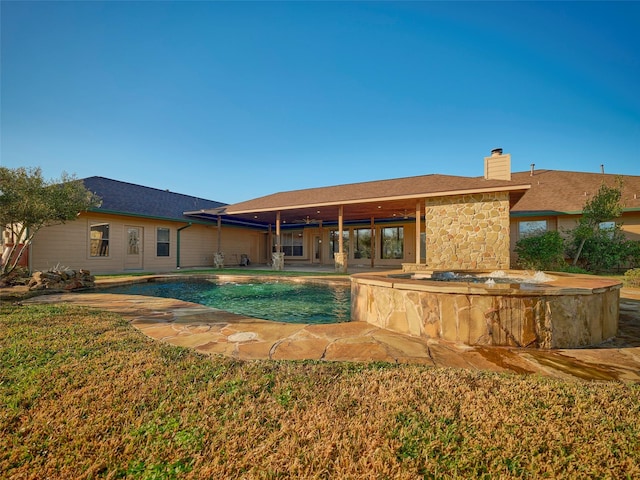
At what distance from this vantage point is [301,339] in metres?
3.24

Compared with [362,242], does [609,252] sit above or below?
below

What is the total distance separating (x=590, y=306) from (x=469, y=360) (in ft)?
5.93

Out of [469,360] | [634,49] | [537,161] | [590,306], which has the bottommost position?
[469,360]

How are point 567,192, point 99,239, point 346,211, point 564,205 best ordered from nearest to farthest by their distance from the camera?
point 99,239
point 564,205
point 567,192
point 346,211

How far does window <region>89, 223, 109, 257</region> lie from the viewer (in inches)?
457

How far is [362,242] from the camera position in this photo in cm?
1773

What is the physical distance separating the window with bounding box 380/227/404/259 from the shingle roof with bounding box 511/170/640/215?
573 cm

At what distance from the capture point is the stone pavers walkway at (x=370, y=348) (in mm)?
2564

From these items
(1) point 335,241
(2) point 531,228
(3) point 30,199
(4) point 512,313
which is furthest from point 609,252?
(3) point 30,199

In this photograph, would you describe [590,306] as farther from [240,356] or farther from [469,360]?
[240,356]

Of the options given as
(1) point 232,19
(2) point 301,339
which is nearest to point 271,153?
(1) point 232,19

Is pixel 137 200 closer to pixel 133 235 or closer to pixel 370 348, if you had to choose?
pixel 133 235

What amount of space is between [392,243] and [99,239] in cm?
1471

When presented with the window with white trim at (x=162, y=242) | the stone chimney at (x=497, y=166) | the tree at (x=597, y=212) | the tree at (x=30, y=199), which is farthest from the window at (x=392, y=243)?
the tree at (x=30, y=199)
